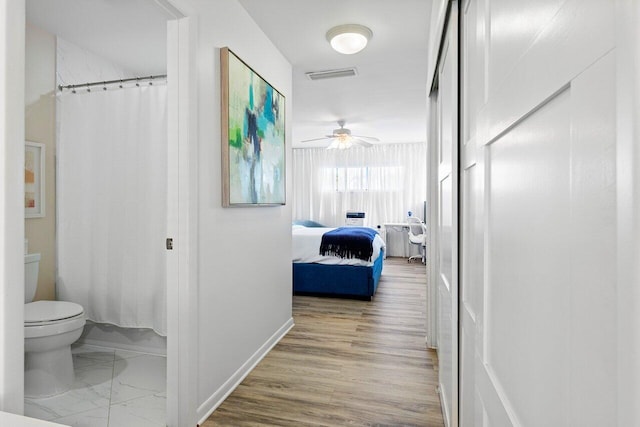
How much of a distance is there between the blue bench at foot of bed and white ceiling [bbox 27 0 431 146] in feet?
7.03

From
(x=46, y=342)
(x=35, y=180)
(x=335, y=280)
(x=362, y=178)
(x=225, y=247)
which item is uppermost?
(x=362, y=178)

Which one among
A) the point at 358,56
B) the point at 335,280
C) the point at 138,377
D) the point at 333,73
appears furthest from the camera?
the point at 335,280

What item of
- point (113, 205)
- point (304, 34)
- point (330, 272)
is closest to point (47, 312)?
point (113, 205)

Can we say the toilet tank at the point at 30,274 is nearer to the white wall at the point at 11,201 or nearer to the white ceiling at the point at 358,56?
the white wall at the point at 11,201

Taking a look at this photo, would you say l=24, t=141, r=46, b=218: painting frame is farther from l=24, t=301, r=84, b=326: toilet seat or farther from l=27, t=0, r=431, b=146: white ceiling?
l=27, t=0, r=431, b=146: white ceiling

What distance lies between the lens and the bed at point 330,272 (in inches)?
164

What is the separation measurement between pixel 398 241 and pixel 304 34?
567 centimetres

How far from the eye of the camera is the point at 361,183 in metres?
7.77

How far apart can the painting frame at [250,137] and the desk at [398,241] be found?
4964mm

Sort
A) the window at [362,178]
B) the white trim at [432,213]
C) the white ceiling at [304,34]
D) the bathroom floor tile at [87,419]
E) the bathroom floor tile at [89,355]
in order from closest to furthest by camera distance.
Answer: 1. the bathroom floor tile at [87,419]
2. the white ceiling at [304,34]
3. the bathroom floor tile at [89,355]
4. the white trim at [432,213]
5. the window at [362,178]

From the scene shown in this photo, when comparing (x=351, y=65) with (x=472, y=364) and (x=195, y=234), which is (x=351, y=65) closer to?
(x=195, y=234)

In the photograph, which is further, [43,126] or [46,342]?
[43,126]

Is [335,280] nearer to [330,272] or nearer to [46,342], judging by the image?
[330,272]

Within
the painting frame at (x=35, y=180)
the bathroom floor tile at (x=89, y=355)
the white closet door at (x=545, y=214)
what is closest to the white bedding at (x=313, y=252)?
the bathroom floor tile at (x=89, y=355)
